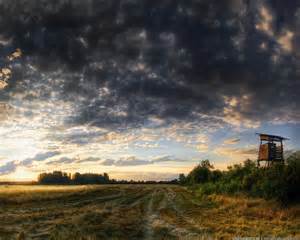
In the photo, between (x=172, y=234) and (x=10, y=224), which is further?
(x=10, y=224)

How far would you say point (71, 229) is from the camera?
20.9m

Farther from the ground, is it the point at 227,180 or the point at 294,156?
the point at 294,156

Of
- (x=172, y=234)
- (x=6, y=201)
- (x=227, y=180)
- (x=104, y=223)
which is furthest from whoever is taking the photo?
(x=227, y=180)

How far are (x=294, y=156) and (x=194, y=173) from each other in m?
67.2

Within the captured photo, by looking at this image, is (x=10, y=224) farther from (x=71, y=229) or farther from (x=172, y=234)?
(x=172, y=234)

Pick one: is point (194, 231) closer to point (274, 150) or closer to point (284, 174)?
point (284, 174)

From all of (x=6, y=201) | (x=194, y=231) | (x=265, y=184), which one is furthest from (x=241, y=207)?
(x=6, y=201)

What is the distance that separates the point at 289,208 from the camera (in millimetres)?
26031

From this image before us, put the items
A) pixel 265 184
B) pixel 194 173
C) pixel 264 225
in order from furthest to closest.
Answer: pixel 194 173 → pixel 265 184 → pixel 264 225

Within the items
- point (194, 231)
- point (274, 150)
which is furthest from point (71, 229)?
point (274, 150)

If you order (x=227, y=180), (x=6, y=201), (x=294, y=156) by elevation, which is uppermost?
(x=294, y=156)

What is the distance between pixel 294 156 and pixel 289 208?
6.08m

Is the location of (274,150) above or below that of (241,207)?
above

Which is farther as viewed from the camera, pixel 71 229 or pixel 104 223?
pixel 104 223
